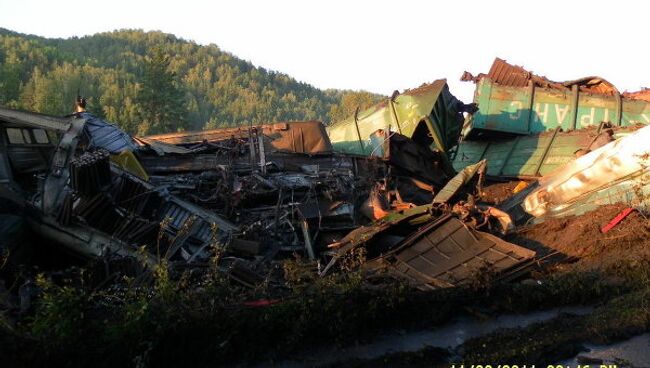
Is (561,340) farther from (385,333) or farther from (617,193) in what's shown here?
(617,193)

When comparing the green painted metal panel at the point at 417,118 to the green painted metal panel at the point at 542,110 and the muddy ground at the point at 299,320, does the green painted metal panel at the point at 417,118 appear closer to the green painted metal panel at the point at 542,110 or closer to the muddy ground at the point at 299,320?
the green painted metal panel at the point at 542,110

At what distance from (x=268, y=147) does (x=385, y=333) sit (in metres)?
8.91

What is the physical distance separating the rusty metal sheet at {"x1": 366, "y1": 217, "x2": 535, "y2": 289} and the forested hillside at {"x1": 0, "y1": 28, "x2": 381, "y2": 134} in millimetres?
34056

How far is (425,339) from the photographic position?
545 cm

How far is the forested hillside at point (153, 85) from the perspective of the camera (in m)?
43.5

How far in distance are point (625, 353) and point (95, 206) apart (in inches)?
277

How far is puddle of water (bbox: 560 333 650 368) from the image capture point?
4316mm

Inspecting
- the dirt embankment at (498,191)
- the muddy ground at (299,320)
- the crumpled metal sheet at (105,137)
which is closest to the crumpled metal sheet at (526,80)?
the dirt embankment at (498,191)

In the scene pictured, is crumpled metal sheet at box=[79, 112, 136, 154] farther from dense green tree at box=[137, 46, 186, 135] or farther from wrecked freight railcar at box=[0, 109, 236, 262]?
dense green tree at box=[137, 46, 186, 135]

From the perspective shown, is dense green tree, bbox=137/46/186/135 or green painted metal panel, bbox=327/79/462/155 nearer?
green painted metal panel, bbox=327/79/462/155

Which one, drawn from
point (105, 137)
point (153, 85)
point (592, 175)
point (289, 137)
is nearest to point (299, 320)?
point (592, 175)

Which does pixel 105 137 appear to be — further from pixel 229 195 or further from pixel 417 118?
pixel 417 118

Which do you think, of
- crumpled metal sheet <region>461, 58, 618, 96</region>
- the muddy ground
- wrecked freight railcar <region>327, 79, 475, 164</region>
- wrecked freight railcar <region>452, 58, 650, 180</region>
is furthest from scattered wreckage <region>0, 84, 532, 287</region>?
crumpled metal sheet <region>461, 58, 618, 96</region>

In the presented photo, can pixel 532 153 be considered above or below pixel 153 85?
below
